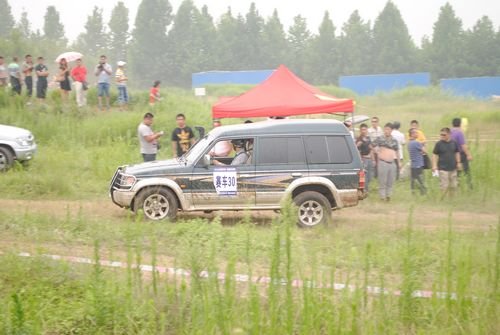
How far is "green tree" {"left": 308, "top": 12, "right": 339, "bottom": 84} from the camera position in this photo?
75625mm

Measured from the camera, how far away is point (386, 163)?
14672 mm

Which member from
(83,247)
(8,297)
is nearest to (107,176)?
(83,247)

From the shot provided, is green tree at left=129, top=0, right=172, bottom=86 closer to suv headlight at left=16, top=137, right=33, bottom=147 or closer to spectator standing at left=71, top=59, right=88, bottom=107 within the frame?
spectator standing at left=71, top=59, right=88, bottom=107

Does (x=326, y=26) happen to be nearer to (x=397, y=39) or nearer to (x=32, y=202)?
(x=397, y=39)

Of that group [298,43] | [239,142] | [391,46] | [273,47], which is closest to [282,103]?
[239,142]

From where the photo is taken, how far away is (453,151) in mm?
14359

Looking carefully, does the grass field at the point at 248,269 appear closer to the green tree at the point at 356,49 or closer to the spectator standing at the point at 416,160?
the spectator standing at the point at 416,160

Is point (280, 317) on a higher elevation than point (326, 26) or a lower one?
lower

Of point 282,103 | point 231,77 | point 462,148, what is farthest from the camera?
point 231,77

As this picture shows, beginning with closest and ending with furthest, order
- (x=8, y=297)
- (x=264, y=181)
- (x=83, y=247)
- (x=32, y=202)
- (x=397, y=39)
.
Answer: (x=8, y=297) < (x=83, y=247) < (x=264, y=181) < (x=32, y=202) < (x=397, y=39)

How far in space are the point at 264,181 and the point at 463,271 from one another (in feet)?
19.0

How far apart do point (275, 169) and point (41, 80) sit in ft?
45.7

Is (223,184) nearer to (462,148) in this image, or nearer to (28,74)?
(462,148)

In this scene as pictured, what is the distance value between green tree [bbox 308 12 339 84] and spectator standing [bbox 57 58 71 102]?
54.5m
